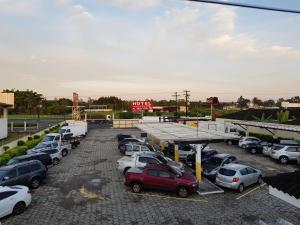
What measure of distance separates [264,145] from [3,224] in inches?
1027

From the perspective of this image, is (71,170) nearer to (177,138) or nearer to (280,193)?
(177,138)

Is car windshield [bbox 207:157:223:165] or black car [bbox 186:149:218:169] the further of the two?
black car [bbox 186:149:218:169]

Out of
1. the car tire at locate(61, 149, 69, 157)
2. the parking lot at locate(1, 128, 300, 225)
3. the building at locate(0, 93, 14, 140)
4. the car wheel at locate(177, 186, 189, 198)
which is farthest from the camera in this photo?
the building at locate(0, 93, 14, 140)

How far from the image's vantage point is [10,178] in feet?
59.4

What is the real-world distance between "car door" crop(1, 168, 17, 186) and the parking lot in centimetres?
147

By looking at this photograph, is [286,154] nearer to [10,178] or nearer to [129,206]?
[129,206]

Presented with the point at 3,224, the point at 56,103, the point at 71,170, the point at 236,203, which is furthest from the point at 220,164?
the point at 56,103

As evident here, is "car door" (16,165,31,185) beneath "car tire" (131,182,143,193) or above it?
above

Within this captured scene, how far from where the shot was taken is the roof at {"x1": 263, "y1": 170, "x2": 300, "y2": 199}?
27.1 feet

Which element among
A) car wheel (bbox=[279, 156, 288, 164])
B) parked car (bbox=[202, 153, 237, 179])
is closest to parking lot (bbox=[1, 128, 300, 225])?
parked car (bbox=[202, 153, 237, 179])

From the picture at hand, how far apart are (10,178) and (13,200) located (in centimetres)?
337

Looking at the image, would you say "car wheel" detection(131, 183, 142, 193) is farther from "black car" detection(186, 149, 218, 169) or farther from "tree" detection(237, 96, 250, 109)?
"tree" detection(237, 96, 250, 109)

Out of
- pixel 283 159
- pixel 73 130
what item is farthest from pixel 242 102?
pixel 283 159

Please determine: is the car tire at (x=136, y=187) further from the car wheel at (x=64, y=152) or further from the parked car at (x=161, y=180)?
the car wheel at (x=64, y=152)
